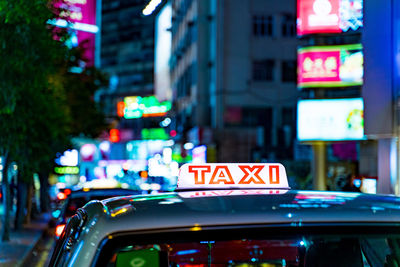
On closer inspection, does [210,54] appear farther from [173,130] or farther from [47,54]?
[47,54]

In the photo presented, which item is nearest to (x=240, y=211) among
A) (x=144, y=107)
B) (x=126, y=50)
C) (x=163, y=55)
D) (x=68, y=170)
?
(x=68, y=170)

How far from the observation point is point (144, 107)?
293 feet

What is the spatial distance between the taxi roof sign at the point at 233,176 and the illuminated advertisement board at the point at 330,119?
23.5m

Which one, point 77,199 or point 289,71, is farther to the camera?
point 289,71

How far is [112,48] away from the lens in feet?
422

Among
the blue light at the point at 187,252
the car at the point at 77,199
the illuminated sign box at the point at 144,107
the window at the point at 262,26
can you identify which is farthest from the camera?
the illuminated sign box at the point at 144,107

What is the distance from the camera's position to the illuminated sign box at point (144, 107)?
8612cm

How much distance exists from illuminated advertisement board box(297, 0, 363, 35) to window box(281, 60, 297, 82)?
22924mm

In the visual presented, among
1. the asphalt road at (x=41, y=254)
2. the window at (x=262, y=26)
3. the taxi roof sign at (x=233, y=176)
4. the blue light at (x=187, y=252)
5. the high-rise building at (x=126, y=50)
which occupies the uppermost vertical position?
the high-rise building at (x=126, y=50)

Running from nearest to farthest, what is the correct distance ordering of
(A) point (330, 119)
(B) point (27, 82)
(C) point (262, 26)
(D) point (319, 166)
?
1. (B) point (27, 82)
2. (D) point (319, 166)
3. (A) point (330, 119)
4. (C) point (262, 26)

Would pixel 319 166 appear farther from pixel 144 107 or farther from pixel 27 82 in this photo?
pixel 144 107

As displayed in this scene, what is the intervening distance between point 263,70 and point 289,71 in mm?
1818

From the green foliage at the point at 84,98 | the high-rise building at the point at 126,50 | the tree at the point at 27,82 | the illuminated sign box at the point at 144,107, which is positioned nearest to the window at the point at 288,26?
the green foliage at the point at 84,98

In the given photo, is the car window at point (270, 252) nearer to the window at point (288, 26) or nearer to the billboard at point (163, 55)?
the window at point (288, 26)
